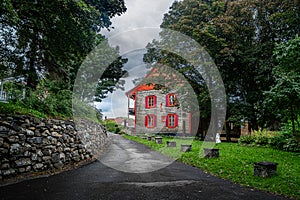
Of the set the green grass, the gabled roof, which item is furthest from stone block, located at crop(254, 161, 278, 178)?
the gabled roof

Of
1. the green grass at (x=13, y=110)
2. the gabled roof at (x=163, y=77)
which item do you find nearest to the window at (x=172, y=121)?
the gabled roof at (x=163, y=77)

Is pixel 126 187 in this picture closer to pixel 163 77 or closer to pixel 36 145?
pixel 36 145

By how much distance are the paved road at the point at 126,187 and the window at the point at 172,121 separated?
17678 mm

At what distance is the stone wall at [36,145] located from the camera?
4781 millimetres

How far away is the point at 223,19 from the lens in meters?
14.9

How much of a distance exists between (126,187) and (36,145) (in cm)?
272

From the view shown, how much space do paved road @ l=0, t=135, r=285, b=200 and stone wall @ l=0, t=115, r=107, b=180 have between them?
58 centimetres

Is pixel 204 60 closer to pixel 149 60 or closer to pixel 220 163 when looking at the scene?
pixel 149 60

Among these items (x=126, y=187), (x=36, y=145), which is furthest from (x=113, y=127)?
(x=126, y=187)

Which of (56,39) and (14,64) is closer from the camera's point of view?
(56,39)

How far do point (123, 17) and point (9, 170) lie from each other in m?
8.99

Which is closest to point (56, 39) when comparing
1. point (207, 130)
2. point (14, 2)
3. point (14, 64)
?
point (14, 2)

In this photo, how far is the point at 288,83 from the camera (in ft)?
27.1

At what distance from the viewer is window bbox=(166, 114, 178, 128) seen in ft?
77.2
